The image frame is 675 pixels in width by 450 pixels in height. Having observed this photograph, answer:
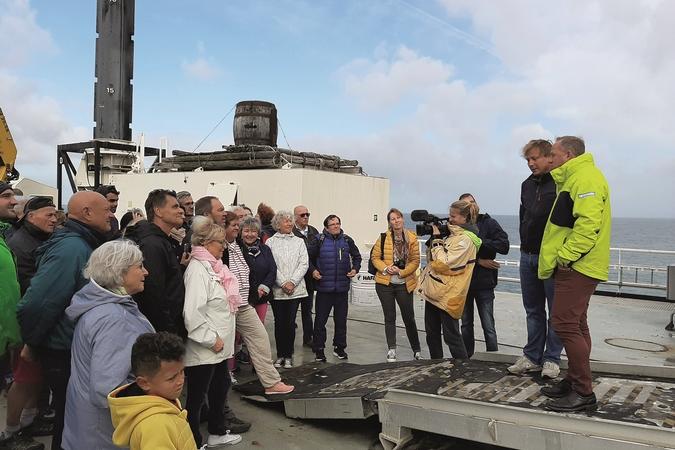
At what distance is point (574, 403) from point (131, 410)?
2.74 metres

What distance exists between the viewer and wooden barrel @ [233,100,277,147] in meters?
14.0

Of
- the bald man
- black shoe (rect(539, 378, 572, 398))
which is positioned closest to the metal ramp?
black shoe (rect(539, 378, 572, 398))

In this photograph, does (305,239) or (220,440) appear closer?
(220,440)

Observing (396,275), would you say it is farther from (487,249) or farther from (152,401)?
(152,401)

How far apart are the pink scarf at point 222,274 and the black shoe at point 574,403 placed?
2313 mm

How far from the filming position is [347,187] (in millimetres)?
12352

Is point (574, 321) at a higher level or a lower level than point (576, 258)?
lower

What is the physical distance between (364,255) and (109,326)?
8379 mm

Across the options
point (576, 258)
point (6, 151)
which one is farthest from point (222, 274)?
point (6, 151)

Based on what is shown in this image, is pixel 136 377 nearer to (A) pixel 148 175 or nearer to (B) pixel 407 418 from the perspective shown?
(B) pixel 407 418

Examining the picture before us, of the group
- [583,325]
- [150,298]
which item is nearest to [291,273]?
[150,298]

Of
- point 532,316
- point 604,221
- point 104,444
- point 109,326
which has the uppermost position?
point 604,221

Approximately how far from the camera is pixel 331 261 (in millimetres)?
6469

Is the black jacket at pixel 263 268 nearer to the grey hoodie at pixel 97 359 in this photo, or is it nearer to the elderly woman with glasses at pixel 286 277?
the elderly woman with glasses at pixel 286 277
